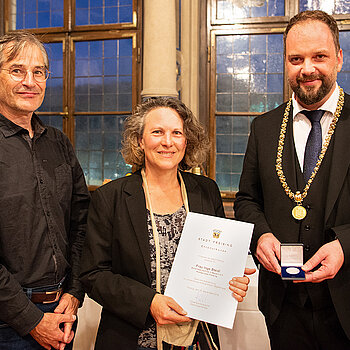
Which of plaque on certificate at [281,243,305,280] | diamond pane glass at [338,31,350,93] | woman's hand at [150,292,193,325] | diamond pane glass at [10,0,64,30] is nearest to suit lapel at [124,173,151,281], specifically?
woman's hand at [150,292,193,325]

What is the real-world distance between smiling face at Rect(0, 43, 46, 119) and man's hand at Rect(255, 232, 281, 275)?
1118mm

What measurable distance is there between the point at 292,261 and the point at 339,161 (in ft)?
1.50

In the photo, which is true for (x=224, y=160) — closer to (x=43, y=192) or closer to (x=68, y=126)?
(x=68, y=126)

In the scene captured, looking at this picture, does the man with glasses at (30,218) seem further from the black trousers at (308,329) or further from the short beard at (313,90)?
the short beard at (313,90)

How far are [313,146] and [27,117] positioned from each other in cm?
123

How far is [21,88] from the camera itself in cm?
165

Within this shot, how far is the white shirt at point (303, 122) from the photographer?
1.70 m

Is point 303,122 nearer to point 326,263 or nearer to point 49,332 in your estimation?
point 326,263

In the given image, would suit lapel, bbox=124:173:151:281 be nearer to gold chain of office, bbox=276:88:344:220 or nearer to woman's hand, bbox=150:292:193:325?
woman's hand, bbox=150:292:193:325

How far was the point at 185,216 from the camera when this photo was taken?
175 centimetres

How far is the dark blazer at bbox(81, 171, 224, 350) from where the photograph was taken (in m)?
1.57

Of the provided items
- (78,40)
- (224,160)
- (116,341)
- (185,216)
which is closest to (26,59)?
(185,216)

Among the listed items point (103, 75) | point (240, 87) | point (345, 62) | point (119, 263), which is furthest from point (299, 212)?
point (103, 75)

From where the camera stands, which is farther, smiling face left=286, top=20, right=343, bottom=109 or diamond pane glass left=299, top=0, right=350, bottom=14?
diamond pane glass left=299, top=0, right=350, bottom=14
